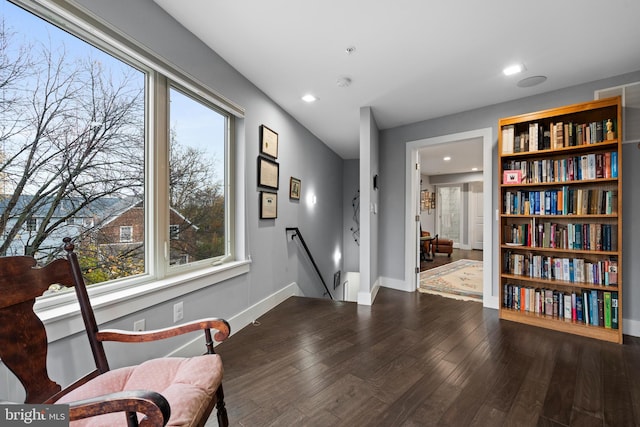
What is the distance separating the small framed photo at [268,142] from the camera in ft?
9.45

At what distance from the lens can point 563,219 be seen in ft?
9.18

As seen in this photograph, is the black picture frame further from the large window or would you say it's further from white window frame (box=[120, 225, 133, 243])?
white window frame (box=[120, 225, 133, 243])

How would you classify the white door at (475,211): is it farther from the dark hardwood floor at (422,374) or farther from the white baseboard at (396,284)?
the dark hardwood floor at (422,374)

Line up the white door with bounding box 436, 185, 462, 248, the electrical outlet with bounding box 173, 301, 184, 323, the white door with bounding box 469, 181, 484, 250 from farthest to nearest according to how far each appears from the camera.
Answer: the white door with bounding box 436, 185, 462, 248 → the white door with bounding box 469, 181, 484, 250 → the electrical outlet with bounding box 173, 301, 184, 323

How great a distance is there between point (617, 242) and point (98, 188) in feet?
13.2

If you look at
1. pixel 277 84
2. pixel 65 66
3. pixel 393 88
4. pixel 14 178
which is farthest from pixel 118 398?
pixel 393 88

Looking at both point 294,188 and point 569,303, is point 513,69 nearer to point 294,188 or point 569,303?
point 569,303

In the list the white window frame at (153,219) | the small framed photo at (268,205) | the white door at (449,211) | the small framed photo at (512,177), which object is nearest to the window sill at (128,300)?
the white window frame at (153,219)

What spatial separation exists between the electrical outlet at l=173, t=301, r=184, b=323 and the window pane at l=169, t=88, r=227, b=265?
31cm

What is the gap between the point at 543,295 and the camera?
276 centimetres

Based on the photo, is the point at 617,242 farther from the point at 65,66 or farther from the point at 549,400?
the point at 65,66

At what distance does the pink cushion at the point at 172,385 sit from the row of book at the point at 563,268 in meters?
3.19

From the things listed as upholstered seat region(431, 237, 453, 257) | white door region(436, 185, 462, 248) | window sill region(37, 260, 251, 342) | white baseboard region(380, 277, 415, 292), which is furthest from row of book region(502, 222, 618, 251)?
white door region(436, 185, 462, 248)

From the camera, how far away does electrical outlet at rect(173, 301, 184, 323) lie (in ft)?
6.15
